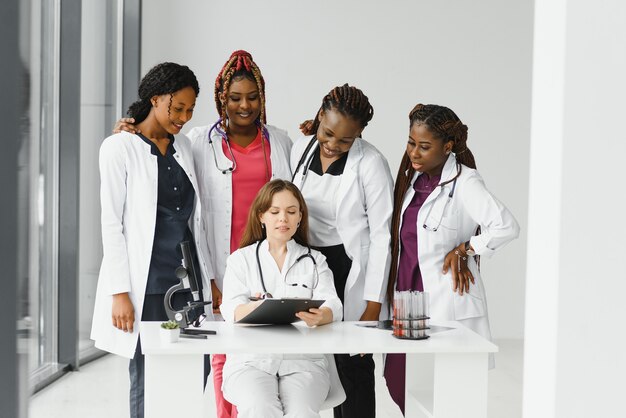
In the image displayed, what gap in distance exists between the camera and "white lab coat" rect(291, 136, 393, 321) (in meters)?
2.95

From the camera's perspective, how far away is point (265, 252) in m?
2.88

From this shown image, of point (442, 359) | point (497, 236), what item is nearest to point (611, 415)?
point (442, 359)

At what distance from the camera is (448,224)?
9.47ft

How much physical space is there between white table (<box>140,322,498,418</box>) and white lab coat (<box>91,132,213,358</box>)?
232 millimetres

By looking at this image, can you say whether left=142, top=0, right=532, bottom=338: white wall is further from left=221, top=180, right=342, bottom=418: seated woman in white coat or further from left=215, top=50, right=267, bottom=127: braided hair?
left=221, top=180, right=342, bottom=418: seated woman in white coat

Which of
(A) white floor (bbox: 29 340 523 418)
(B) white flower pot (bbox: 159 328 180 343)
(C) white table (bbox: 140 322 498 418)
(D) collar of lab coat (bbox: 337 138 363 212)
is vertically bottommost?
(A) white floor (bbox: 29 340 523 418)

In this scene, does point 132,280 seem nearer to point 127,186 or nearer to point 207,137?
point 127,186

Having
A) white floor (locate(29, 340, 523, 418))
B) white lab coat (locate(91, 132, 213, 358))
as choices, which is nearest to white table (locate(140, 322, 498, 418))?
white lab coat (locate(91, 132, 213, 358))

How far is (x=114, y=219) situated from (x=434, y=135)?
1.18 metres

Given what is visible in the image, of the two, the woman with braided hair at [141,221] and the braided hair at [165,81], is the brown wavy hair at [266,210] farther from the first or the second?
the braided hair at [165,81]

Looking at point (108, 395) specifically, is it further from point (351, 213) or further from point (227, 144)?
point (351, 213)

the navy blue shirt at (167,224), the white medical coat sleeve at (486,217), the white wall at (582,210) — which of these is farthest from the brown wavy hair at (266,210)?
the white wall at (582,210)

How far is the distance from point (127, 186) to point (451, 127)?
1186 mm

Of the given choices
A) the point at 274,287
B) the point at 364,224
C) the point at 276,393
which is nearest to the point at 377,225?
the point at 364,224
